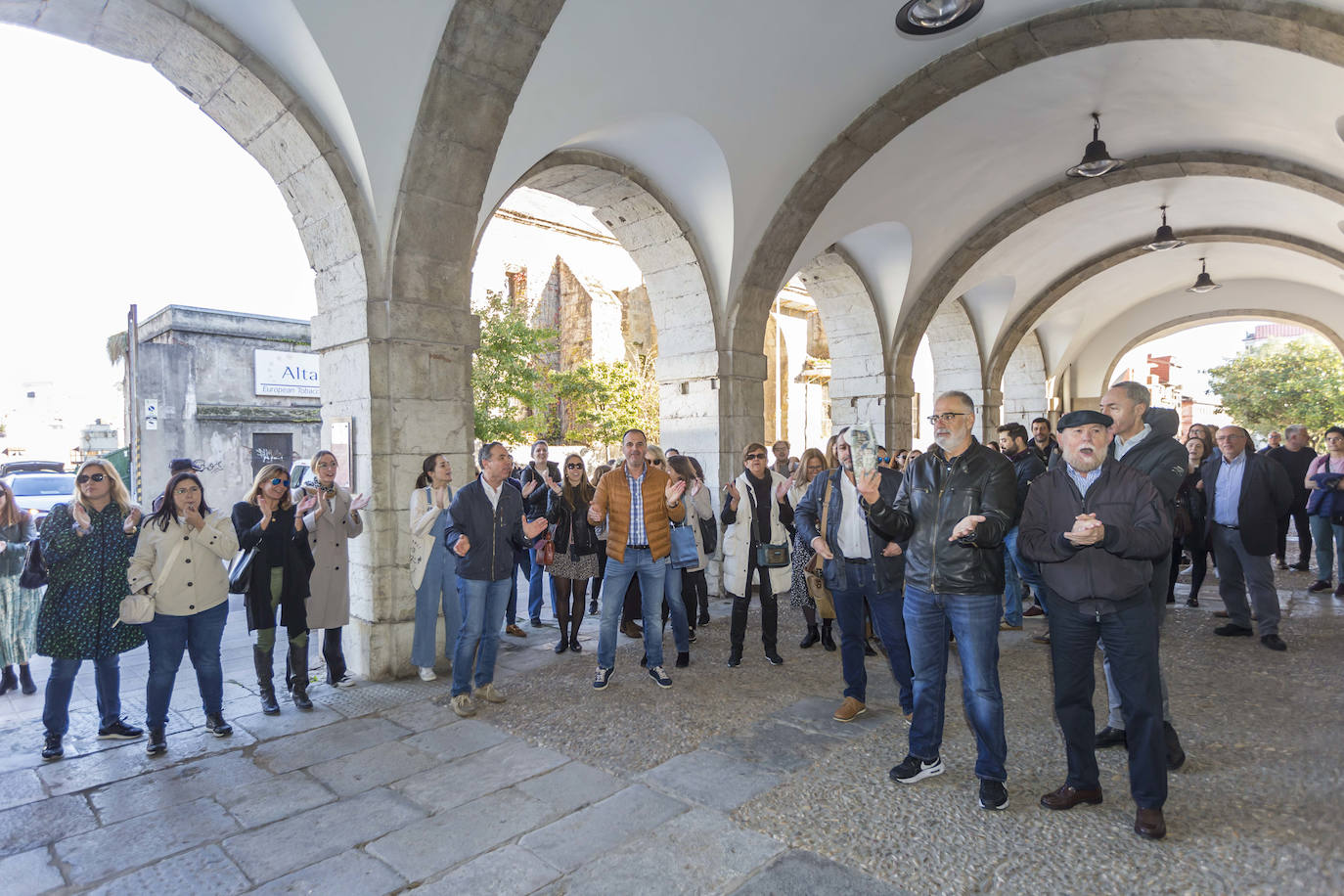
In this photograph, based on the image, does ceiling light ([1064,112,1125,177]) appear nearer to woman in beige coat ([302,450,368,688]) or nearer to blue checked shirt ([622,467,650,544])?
blue checked shirt ([622,467,650,544])

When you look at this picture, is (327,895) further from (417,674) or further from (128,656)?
(128,656)

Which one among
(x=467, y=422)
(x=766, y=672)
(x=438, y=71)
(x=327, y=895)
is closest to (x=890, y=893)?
(x=327, y=895)

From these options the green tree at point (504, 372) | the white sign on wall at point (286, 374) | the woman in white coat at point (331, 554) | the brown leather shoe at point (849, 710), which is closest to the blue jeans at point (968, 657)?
the brown leather shoe at point (849, 710)

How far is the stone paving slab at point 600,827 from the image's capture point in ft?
9.64

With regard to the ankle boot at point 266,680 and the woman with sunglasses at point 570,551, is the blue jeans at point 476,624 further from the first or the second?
the woman with sunglasses at point 570,551

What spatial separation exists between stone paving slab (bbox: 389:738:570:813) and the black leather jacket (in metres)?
2.04

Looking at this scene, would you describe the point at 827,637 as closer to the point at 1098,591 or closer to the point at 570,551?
the point at 570,551

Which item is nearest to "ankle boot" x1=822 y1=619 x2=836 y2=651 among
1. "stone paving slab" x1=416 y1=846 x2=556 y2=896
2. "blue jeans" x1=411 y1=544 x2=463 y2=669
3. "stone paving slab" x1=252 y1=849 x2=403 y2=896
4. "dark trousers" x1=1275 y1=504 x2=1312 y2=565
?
"blue jeans" x1=411 y1=544 x2=463 y2=669

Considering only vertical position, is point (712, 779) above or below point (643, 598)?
below

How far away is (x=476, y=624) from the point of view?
460 cm

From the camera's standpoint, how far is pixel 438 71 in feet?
16.3

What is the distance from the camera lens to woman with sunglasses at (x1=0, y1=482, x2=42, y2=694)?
4859mm

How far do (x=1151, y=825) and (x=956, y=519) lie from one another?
4.37 ft

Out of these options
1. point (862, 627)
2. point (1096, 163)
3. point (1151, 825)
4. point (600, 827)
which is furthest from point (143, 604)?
point (1096, 163)
